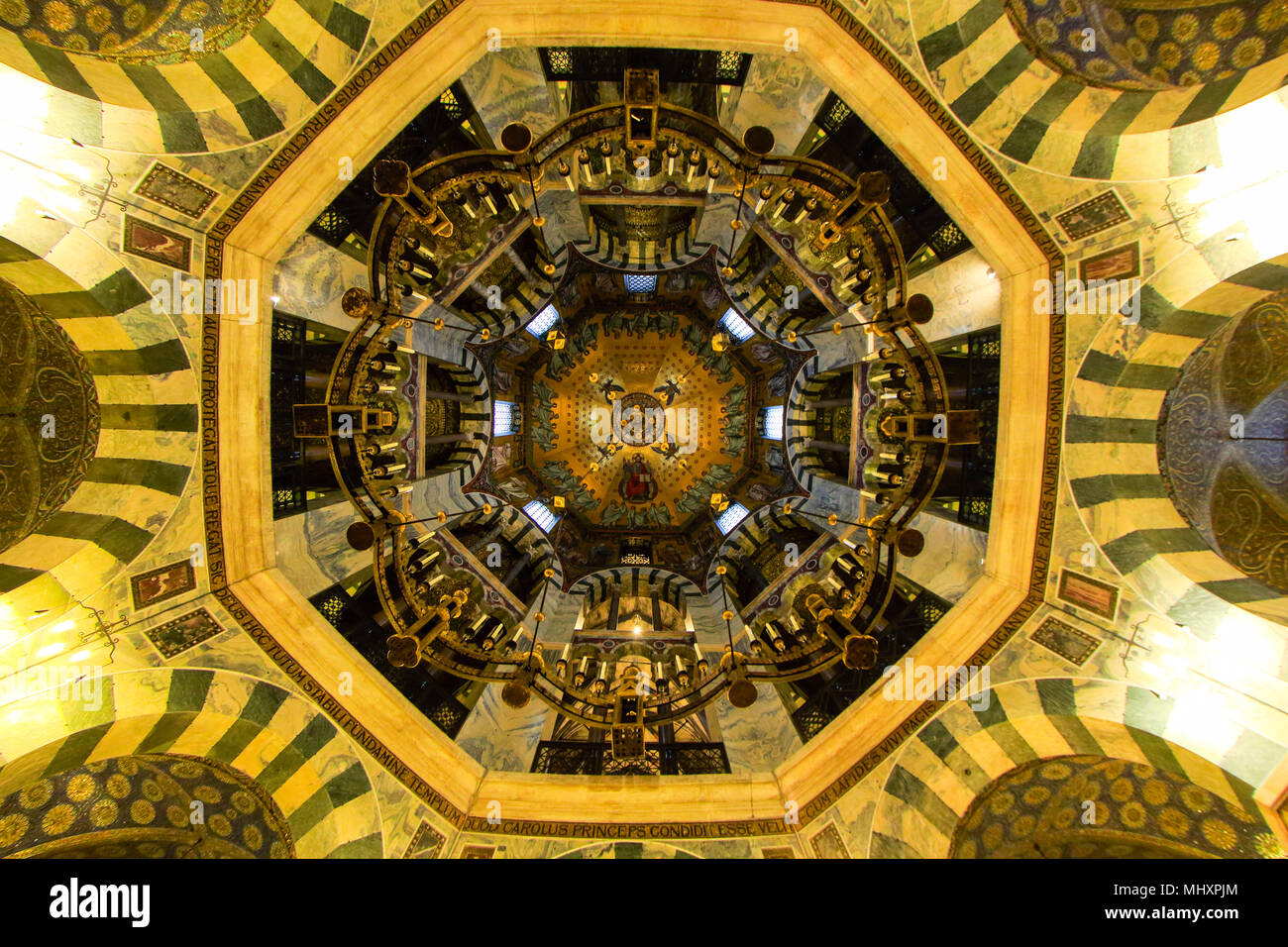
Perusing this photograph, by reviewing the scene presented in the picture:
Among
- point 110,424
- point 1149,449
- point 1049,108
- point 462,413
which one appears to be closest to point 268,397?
point 110,424

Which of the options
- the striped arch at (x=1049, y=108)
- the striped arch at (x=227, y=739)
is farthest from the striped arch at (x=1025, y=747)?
the striped arch at (x=227, y=739)

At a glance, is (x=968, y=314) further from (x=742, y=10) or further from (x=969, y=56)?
(x=742, y=10)

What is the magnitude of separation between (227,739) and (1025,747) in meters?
14.0

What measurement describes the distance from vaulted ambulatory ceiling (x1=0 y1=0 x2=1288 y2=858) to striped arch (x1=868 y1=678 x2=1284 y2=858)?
0.05m

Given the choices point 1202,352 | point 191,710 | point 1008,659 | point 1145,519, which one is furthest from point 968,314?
point 191,710

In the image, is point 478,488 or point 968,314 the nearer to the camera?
point 968,314

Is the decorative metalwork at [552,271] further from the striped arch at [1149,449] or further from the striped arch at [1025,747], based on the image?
the striped arch at [1149,449]

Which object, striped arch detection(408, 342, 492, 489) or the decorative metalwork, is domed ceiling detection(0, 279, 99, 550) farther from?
striped arch detection(408, 342, 492, 489)

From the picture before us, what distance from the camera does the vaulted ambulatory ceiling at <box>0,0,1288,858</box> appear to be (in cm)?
758

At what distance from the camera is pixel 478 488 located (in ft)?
44.7

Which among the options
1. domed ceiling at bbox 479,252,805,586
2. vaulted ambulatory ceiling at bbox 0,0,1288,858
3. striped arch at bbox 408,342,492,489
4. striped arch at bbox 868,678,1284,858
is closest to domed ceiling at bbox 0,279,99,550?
vaulted ambulatory ceiling at bbox 0,0,1288,858

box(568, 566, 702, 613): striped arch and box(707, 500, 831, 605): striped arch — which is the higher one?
box(707, 500, 831, 605): striped arch

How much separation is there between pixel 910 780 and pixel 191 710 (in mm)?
12785

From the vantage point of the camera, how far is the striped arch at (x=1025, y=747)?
7965mm
